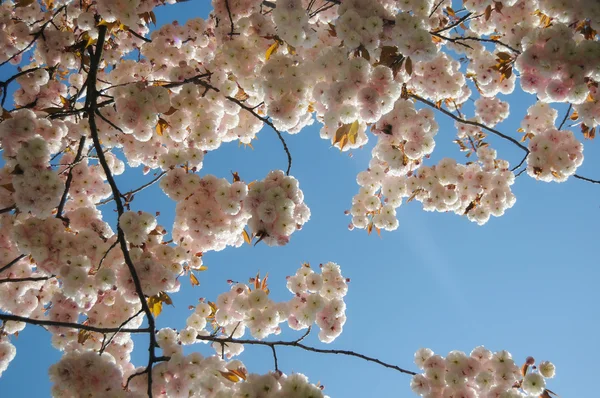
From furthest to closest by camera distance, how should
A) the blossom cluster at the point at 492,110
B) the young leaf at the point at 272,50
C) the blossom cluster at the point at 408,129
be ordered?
1. the blossom cluster at the point at 492,110
2. the blossom cluster at the point at 408,129
3. the young leaf at the point at 272,50

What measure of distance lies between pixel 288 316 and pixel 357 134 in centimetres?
192

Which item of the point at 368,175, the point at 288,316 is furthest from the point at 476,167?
the point at 288,316

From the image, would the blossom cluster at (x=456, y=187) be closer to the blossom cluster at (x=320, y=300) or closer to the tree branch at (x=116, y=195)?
the blossom cluster at (x=320, y=300)

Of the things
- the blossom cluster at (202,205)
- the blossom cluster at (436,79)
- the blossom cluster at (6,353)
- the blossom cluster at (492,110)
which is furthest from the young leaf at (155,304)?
the blossom cluster at (492,110)

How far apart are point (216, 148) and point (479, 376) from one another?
3.26 metres

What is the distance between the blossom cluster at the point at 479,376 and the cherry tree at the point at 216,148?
0.04 ft

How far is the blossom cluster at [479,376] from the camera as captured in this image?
3717 mm

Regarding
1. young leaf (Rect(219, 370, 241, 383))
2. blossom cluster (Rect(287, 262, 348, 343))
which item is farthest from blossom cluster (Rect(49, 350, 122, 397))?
blossom cluster (Rect(287, 262, 348, 343))

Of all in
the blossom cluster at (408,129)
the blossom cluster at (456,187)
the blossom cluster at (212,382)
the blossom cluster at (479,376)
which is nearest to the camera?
the blossom cluster at (212,382)

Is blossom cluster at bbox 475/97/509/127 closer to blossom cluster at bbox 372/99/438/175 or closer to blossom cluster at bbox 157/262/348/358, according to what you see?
blossom cluster at bbox 372/99/438/175

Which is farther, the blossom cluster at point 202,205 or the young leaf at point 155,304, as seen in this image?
the blossom cluster at point 202,205

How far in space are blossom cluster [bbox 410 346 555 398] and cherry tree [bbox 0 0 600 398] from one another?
13 mm

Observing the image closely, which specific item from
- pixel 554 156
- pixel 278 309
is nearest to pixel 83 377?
pixel 278 309

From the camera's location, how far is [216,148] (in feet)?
14.4
